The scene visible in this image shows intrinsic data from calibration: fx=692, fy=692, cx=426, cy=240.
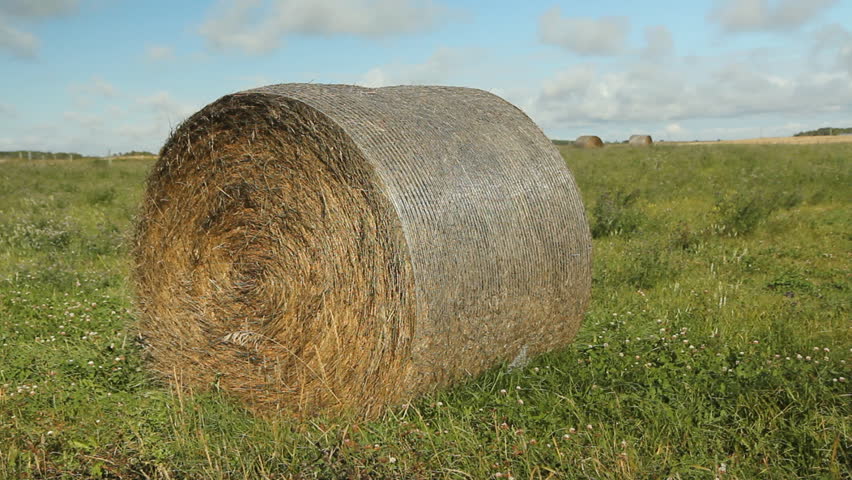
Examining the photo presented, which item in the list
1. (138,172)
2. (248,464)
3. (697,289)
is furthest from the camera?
(138,172)

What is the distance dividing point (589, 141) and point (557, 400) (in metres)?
31.8

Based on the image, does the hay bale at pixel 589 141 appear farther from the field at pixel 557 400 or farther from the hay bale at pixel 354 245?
the hay bale at pixel 354 245

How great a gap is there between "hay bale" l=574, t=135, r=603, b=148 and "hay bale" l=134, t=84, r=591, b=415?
30090mm

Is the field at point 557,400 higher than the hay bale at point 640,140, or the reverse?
the hay bale at point 640,140

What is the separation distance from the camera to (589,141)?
34594 mm

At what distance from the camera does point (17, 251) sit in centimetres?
948

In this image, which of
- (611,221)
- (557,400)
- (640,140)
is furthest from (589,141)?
(557,400)

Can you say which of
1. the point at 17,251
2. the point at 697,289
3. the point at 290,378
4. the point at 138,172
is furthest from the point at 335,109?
the point at 138,172

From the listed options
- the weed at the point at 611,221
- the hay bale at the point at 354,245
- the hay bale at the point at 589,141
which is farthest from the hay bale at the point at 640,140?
the hay bale at the point at 354,245

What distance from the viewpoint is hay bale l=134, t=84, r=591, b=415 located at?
156 inches

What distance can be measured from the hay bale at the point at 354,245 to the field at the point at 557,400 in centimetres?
30

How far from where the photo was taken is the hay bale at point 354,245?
3.97 metres

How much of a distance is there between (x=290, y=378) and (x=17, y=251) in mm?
6850

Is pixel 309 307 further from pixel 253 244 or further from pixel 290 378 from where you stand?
pixel 253 244
